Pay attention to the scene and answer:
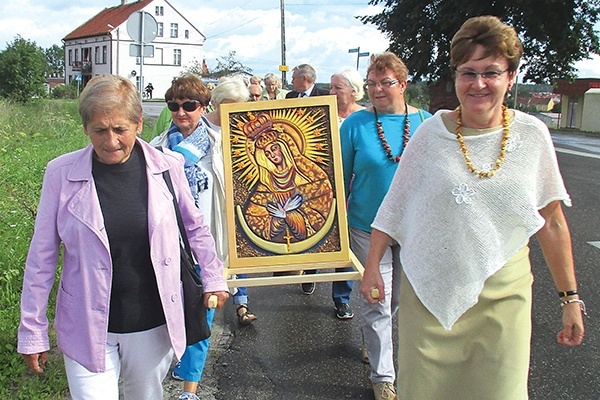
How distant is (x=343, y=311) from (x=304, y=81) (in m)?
3.23

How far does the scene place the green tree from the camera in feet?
73.9

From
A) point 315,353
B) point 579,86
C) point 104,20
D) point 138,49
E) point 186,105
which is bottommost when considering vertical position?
point 315,353

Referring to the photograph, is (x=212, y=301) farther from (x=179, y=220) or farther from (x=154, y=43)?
(x=154, y=43)

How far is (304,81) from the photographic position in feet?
25.5

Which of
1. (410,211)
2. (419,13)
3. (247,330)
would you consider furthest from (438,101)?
(410,211)

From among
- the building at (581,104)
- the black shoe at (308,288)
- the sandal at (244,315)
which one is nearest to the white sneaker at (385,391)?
the sandal at (244,315)

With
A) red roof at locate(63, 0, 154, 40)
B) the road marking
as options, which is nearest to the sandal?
the road marking

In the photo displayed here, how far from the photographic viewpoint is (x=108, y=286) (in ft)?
8.54

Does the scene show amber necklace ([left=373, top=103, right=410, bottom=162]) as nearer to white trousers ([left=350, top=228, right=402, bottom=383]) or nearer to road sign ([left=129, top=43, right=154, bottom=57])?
white trousers ([left=350, top=228, right=402, bottom=383])

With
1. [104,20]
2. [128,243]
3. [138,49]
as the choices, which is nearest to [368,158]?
[128,243]

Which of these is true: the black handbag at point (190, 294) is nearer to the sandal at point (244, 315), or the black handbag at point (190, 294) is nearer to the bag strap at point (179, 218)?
the bag strap at point (179, 218)

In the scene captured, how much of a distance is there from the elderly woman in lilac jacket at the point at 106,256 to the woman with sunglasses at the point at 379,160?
5.24 ft

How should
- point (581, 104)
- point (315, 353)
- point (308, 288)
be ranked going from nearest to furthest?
point (315, 353) → point (308, 288) → point (581, 104)

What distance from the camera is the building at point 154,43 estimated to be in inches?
3209
